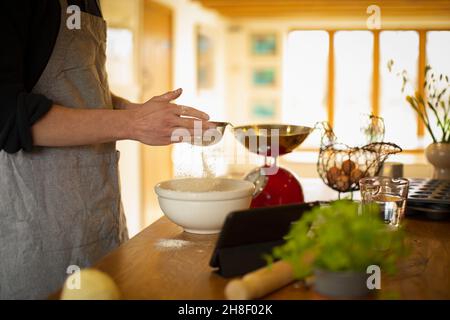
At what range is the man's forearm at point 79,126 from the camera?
45.1 inches

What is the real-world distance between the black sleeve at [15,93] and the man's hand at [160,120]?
0.19 metres

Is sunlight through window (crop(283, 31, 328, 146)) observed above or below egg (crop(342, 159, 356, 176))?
above

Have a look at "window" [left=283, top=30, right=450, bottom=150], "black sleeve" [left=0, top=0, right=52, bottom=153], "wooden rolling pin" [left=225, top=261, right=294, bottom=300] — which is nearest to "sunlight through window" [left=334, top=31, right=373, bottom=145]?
"window" [left=283, top=30, right=450, bottom=150]

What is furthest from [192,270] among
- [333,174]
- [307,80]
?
[307,80]

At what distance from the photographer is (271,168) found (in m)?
1.42

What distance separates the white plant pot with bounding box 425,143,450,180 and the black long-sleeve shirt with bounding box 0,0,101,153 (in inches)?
46.6

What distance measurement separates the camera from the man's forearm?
1.15 metres

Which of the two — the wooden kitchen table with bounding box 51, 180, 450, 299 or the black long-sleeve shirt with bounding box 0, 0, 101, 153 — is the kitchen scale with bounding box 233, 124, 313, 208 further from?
the black long-sleeve shirt with bounding box 0, 0, 101, 153

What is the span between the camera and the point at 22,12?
118 centimetres

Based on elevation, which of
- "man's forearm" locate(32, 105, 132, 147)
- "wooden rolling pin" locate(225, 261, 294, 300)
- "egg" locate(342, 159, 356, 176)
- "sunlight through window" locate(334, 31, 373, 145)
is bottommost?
"wooden rolling pin" locate(225, 261, 294, 300)

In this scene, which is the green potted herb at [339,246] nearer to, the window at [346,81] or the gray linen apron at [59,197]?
the gray linen apron at [59,197]
